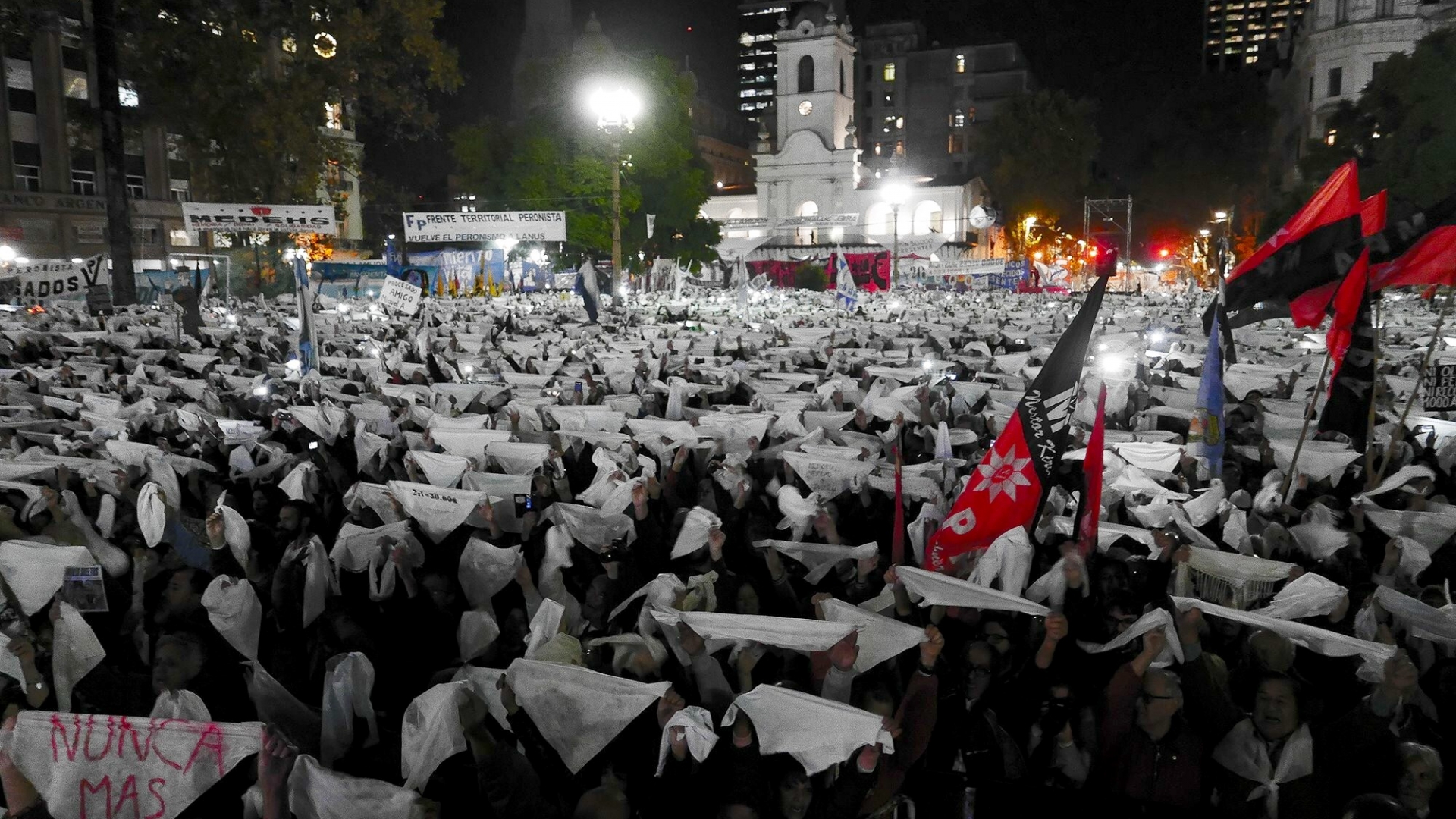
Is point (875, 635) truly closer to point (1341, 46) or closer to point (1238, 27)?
point (1341, 46)

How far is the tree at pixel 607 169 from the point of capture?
4022 cm

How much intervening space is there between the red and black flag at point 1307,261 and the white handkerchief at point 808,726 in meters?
4.46

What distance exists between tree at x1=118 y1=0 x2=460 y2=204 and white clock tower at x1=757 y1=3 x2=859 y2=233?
44331mm

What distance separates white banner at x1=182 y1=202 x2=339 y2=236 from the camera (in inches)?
851

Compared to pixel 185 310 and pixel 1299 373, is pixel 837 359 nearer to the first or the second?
pixel 1299 373

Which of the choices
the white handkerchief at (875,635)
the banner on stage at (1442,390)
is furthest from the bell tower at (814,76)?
the white handkerchief at (875,635)

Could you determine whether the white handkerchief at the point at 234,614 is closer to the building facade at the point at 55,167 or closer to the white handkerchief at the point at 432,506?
the white handkerchief at the point at 432,506

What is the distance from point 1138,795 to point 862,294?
98.4ft

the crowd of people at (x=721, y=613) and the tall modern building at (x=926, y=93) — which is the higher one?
the tall modern building at (x=926, y=93)

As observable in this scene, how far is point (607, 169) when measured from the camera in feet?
133

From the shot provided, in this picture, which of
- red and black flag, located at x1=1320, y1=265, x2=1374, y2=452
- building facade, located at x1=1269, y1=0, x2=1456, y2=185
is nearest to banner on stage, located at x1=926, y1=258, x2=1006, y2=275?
building facade, located at x1=1269, y1=0, x2=1456, y2=185

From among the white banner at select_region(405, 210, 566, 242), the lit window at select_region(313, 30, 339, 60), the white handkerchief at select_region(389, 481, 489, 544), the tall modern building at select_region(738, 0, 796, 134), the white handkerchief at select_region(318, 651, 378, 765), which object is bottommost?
the white handkerchief at select_region(318, 651, 378, 765)

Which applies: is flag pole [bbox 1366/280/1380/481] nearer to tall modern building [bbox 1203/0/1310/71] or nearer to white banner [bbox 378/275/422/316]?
white banner [bbox 378/275/422/316]

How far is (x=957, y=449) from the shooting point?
7945 mm
